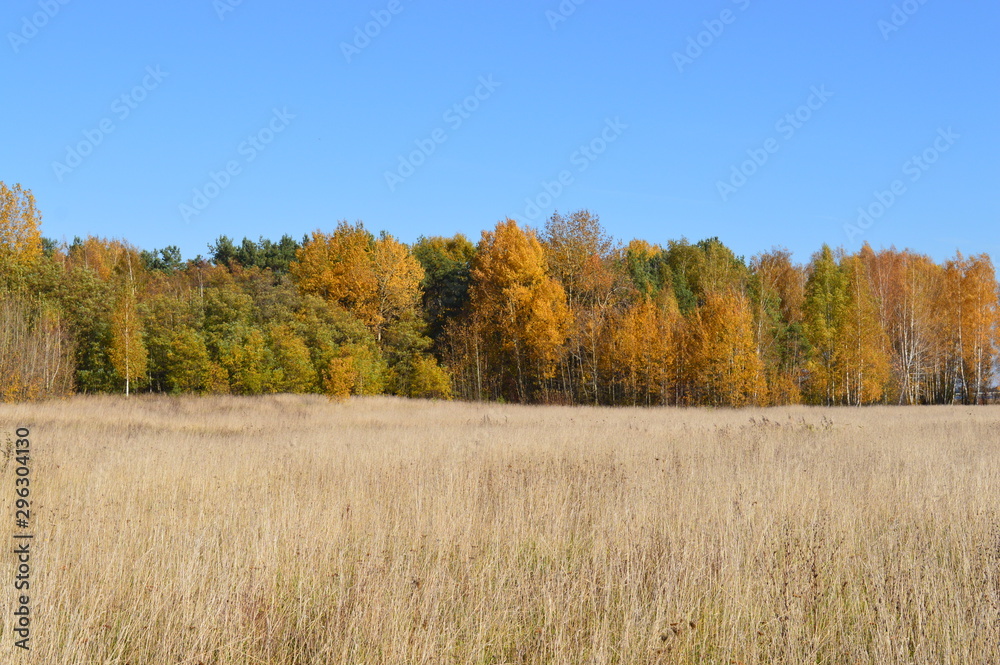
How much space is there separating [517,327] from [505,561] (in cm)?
3554

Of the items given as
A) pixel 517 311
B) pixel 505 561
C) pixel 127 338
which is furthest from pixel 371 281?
pixel 505 561

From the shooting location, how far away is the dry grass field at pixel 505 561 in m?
4.29

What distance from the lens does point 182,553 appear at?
5656 mm

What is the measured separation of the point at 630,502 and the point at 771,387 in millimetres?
34250

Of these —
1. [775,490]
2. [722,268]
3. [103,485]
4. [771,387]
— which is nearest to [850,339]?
[771,387]

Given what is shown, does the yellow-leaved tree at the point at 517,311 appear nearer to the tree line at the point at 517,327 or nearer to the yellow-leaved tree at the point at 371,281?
the tree line at the point at 517,327

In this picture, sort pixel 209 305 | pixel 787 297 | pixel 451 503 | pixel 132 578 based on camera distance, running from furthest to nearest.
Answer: pixel 787 297 < pixel 209 305 < pixel 451 503 < pixel 132 578

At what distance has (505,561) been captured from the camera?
589 centimetres

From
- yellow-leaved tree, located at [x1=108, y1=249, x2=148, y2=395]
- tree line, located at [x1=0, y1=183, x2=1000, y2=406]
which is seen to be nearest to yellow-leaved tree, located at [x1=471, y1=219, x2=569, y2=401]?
tree line, located at [x1=0, y1=183, x2=1000, y2=406]

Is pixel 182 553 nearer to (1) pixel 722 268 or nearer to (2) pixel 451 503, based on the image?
(2) pixel 451 503

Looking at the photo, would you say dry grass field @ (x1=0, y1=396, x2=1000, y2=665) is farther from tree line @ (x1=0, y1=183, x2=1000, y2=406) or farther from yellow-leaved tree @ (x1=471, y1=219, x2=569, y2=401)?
yellow-leaved tree @ (x1=471, y1=219, x2=569, y2=401)

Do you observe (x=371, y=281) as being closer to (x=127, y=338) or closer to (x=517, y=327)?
(x=517, y=327)

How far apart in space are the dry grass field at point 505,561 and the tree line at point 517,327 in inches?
924

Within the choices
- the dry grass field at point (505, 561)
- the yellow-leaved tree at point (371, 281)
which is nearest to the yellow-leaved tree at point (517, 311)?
the yellow-leaved tree at point (371, 281)
